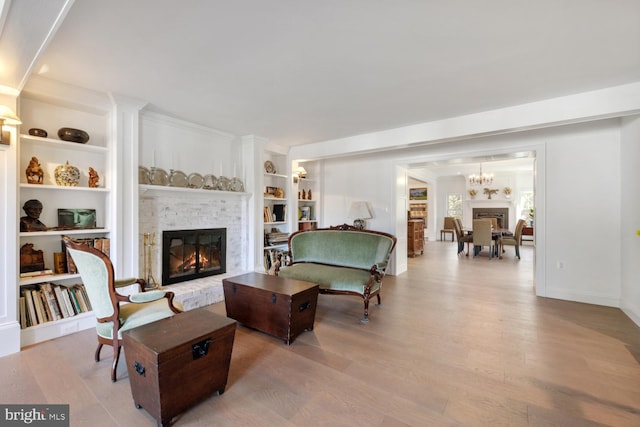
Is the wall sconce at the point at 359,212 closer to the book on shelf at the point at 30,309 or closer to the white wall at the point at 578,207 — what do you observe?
the white wall at the point at 578,207

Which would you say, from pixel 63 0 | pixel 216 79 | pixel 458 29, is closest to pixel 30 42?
pixel 63 0

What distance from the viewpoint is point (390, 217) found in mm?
5344

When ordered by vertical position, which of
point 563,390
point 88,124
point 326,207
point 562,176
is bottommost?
point 563,390

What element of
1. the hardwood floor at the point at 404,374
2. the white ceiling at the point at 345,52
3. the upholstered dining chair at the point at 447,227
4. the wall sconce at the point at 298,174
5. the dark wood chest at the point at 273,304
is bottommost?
the hardwood floor at the point at 404,374

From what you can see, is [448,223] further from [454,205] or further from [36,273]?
[36,273]

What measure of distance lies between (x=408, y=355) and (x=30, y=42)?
3614 mm

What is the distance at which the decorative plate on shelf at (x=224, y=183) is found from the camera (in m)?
4.34

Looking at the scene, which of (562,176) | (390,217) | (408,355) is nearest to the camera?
(408,355)

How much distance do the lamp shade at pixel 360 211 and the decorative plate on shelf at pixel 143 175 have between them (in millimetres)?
3391

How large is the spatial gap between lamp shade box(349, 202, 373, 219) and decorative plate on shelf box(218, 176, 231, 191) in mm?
2323

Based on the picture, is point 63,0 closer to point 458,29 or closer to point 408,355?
point 458,29

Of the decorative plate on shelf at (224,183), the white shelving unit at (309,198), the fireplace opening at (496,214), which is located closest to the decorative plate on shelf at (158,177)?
the decorative plate on shelf at (224,183)

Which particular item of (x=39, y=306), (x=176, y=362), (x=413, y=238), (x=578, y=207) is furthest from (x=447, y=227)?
(x=39, y=306)

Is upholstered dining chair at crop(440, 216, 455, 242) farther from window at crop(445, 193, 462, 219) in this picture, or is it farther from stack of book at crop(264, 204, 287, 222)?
stack of book at crop(264, 204, 287, 222)
